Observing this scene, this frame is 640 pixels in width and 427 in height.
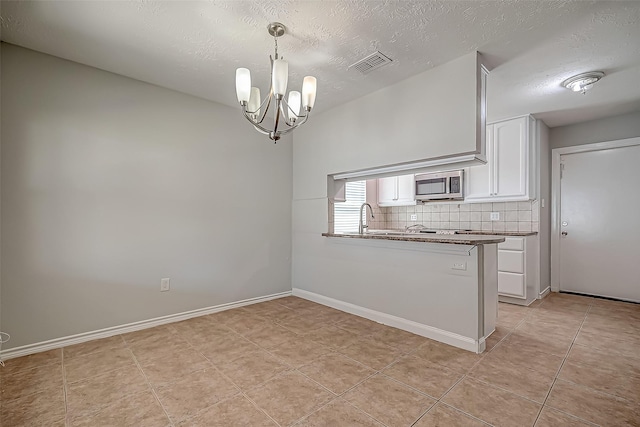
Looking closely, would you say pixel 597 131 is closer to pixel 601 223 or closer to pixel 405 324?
pixel 601 223

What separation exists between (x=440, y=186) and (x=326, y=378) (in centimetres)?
333

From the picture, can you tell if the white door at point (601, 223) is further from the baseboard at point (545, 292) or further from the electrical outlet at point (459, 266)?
the electrical outlet at point (459, 266)

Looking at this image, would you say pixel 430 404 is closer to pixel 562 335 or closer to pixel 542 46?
pixel 562 335

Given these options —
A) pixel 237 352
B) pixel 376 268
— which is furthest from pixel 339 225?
pixel 237 352

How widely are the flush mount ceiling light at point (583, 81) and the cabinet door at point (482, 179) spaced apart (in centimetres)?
109

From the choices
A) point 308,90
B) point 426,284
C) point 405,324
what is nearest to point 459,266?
point 426,284

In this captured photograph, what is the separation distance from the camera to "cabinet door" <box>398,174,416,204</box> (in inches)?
188

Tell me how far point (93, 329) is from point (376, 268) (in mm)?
2705

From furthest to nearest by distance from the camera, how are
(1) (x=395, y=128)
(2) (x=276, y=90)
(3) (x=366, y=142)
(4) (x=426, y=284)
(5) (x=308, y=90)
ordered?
1. (3) (x=366, y=142)
2. (1) (x=395, y=128)
3. (4) (x=426, y=284)
4. (5) (x=308, y=90)
5. (2) (x=276, y=90)

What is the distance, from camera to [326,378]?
1977 mm

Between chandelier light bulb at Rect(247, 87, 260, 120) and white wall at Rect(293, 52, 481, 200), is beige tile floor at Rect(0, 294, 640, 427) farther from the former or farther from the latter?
chandelier light bulb at Rect(247, 87, 260, 120)

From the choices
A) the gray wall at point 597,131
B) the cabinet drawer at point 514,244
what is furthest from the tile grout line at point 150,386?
the gray wall at point 597,131

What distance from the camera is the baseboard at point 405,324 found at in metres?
2.38

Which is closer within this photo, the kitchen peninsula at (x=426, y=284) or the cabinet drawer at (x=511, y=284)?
the kitchen peninsula at (x=426, y=284)
